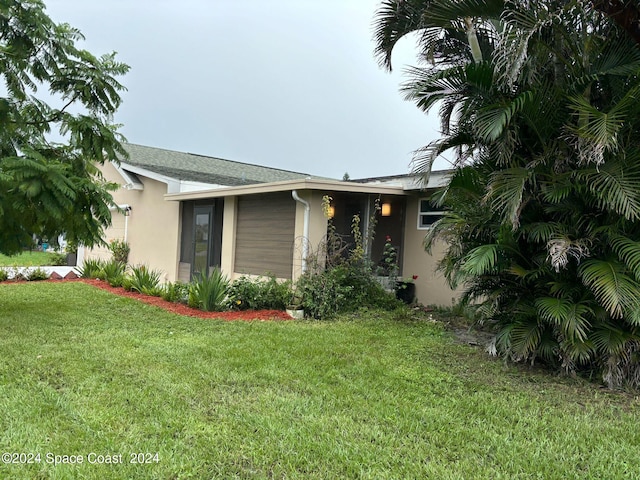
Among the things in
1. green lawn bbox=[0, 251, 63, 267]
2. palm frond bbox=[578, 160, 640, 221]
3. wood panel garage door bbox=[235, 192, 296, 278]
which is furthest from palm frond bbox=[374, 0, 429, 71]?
green lawn bbox=[0, 251, 63, 267]

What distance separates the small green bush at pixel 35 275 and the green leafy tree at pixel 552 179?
478 inches

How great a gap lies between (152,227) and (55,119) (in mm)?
6579

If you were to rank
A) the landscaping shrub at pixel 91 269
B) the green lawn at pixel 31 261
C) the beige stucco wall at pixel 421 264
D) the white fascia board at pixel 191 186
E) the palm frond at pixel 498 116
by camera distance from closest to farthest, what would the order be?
the palm frond at pixel 498 116, the beige stucco wall at pixel 421 264, the white fascia board at pixel 191 186, the landscaping shrub at pixel 91 269, the green lawn at pixel 31 261

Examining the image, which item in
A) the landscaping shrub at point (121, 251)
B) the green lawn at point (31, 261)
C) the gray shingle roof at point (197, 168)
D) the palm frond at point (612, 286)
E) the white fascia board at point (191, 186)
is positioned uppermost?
the gray shingle roof at point (197, 168)

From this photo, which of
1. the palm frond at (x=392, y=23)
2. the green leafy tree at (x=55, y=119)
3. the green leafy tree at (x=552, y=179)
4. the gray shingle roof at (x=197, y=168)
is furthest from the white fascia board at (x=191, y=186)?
the green leafy tree at (x=552, y=179)

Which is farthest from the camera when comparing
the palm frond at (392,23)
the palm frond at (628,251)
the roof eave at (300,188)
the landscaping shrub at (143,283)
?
the landscaping shrub at (143,283)

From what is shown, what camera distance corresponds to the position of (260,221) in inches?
396

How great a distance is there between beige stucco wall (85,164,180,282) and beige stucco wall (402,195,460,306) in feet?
21.5

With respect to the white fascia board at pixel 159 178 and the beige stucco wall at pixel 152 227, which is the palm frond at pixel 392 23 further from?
the beige stucco wall at pixel 152 227

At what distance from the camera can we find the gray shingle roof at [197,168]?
44.6 feet

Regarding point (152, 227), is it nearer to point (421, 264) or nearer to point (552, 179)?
point (421, 264)

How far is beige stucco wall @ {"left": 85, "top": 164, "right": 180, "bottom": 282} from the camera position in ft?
41.1

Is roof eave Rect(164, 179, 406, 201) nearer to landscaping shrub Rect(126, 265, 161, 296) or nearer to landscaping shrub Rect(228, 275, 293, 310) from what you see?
landscaping shrub Rect(228, 275, 293, 310)

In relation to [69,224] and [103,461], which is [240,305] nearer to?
[69,224]
